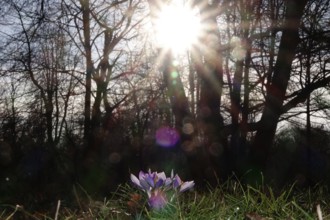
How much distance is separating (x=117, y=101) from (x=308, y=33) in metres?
11.2

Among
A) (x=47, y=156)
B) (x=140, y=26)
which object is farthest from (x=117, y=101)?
(x=140, y=26)

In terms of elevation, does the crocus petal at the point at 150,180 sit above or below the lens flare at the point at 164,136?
above

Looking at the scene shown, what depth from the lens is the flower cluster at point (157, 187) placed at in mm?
1435

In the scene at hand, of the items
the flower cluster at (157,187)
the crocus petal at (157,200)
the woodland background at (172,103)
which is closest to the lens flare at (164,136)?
the woodland background at (172,103)

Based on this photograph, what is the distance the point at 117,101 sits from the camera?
60.3ft

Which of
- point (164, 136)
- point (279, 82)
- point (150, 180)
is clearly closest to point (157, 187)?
point (150, 180)

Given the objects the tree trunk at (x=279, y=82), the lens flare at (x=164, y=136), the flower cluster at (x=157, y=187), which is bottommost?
the lens flare at (x=164, y=136)

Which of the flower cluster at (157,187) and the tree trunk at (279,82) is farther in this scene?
the tree trunk at (279,82)

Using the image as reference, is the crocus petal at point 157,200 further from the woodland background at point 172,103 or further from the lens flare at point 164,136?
the lens flare at point 164,136

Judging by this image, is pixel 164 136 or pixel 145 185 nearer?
pixel 145 185

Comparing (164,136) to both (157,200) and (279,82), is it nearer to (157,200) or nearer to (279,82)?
(279,82)

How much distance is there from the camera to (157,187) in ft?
4.86

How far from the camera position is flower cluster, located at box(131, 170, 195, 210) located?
56.5 inches

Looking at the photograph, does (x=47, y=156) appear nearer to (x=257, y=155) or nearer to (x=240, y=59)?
(x=240, y=59)
